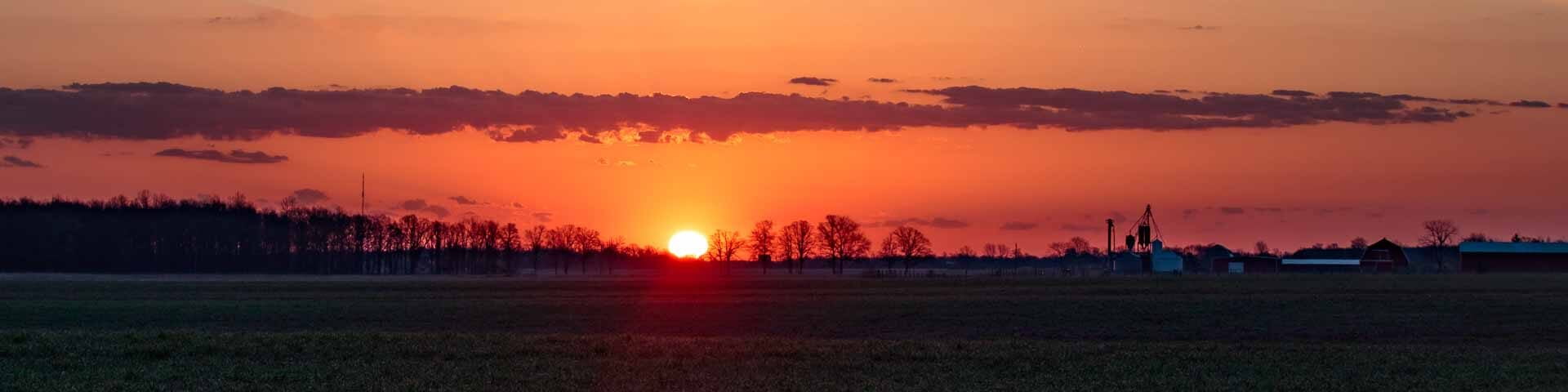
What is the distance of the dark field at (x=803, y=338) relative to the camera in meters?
27.7

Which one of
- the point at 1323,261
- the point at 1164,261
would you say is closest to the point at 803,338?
the point at 1164,261

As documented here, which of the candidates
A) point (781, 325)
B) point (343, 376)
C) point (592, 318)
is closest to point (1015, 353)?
point (343, 376)

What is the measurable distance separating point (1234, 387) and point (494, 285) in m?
87.0

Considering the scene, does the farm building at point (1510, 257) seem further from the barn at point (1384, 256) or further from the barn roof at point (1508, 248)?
the barn at point (1384, 256)

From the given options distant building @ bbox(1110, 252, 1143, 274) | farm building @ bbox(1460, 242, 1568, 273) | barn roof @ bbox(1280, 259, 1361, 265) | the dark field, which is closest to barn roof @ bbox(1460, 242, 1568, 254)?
farm building @ bbox(1460, 242, 1568, 273)

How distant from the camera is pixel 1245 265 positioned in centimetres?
19038

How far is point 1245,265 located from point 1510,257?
31.5 m

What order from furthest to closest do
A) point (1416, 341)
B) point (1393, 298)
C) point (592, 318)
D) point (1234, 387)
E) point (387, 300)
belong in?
point (387, 300)
point (1393, 298)
point (592, 318)
point (1416, 341)
point (1234, 387)

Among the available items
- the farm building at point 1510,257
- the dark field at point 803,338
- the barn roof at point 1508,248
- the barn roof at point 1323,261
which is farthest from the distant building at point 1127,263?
the dark field at point 803,338

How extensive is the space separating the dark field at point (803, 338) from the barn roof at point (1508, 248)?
3323 inches

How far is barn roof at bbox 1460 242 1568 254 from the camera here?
17038 cm

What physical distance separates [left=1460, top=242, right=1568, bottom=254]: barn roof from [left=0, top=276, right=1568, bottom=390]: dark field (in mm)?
84401

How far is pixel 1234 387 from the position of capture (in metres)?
26.6

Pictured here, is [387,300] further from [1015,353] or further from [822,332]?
[1015,353]
